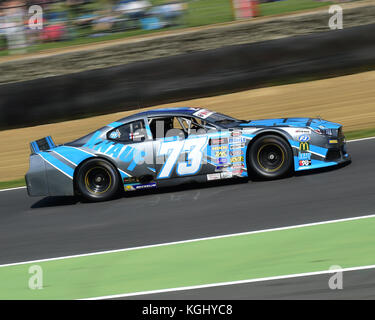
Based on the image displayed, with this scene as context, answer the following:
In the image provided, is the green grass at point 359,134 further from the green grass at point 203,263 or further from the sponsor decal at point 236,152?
the green grass at point 203,263

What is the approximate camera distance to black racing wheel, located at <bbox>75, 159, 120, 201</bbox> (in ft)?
31.7

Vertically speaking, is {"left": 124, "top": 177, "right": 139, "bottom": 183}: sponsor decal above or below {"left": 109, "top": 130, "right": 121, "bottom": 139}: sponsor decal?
below

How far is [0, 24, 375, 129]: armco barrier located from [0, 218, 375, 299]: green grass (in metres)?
7.39

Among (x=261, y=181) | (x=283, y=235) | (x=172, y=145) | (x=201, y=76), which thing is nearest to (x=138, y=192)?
(x=172, y=145)

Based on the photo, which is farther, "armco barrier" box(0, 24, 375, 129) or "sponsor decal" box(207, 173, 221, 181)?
"armco barrier" box(0, 24, 375, 129)

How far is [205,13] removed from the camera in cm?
1619

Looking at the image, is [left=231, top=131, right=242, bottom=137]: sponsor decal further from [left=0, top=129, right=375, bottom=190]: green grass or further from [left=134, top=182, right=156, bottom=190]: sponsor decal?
[left=0, top=129, right=375, bottom=190]: green grass

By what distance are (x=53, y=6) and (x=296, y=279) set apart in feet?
40.9

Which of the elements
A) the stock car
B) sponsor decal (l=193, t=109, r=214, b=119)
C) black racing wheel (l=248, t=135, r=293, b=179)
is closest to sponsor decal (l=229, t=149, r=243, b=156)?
the stock car

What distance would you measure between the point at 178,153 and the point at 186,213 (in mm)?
1120

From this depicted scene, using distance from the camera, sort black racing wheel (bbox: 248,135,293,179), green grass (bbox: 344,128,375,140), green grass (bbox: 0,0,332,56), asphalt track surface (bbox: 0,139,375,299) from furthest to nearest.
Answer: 1. green grass (bbox: 0,0,332,56)
2. green grass (bbox: 344,128,375,140)
3. black racing wheel (bbox: 248,135,293,179)
4. asphalt track surface (bbox: 0,139,375,299)

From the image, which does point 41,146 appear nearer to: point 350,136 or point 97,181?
point 97,181
